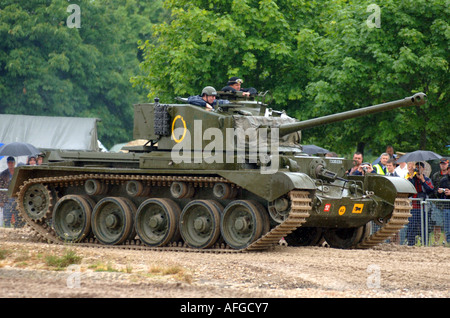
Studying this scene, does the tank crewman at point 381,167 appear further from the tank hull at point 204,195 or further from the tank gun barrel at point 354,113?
the tank gun barrel at point 354,113

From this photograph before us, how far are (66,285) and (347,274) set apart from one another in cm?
424

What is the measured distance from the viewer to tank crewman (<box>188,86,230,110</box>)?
1758cm

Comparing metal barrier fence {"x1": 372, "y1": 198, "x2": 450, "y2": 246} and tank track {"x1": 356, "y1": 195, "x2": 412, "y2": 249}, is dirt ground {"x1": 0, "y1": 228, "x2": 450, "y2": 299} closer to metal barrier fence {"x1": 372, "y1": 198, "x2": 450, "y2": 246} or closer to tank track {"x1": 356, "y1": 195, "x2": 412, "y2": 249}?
tank track {"x1": 356, "y1": 195, "x2": 412, "y2": 249}

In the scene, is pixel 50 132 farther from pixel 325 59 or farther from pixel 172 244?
pixel 172 244

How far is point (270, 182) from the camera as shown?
1540 centimetres

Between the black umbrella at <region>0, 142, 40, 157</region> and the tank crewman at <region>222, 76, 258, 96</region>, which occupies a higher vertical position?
the tank crewman at <region>222, 76, 258, 96</region>

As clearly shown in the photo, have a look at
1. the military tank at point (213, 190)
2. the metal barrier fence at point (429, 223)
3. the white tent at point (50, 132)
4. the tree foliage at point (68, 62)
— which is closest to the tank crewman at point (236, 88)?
the military tank at point (213, 190)

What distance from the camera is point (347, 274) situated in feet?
41.8

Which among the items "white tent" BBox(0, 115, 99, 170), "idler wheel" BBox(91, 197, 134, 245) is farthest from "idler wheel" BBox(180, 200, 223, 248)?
"white tent" BBox(0, 115, 99, 170)

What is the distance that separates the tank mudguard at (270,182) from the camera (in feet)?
49.6

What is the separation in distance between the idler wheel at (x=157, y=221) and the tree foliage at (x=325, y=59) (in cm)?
854

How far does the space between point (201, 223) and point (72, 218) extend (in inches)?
127

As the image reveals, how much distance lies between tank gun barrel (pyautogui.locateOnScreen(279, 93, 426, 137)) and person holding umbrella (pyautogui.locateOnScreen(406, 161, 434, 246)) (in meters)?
3.50
